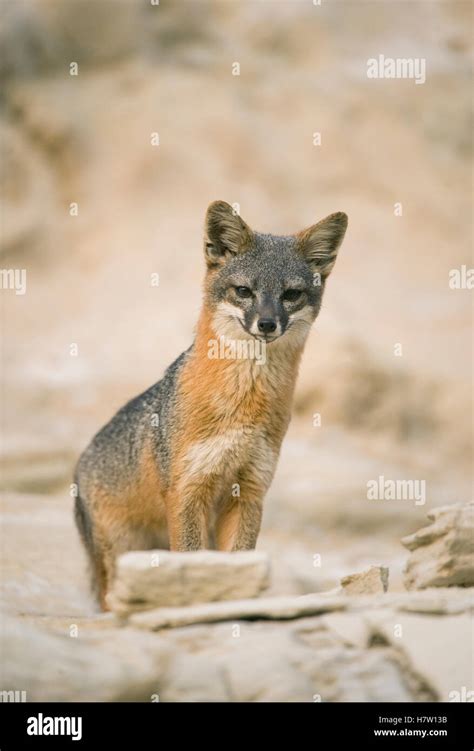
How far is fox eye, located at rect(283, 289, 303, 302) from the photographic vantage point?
7359 millimetres

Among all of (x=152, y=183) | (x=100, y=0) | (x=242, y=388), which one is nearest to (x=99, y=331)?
(x=152, y=183)

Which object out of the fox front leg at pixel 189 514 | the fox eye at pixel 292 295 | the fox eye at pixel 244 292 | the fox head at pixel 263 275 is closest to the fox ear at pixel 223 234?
the fox head at pixel 263 275

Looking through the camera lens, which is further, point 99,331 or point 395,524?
point 99,331

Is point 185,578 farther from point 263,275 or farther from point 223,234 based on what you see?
point 223,234

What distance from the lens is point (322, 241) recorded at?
7.82 m

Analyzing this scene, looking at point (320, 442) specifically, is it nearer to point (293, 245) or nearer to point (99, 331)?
point (99, 331)

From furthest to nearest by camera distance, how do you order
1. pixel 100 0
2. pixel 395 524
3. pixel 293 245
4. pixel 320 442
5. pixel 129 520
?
pixel 100 0, pixel 320 442, pixel 395 524, pixel 129 520, pixel 293 245

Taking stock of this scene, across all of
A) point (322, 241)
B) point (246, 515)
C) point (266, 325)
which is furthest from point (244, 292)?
point (246, 515)

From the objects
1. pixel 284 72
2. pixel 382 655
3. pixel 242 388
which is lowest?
pixel 382 655

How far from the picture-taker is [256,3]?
62.8ft

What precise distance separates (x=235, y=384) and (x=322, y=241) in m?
1.38

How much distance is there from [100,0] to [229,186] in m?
3.90

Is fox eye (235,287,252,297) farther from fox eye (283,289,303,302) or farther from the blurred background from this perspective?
the blurred background

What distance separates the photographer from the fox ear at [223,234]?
7.47 metres
